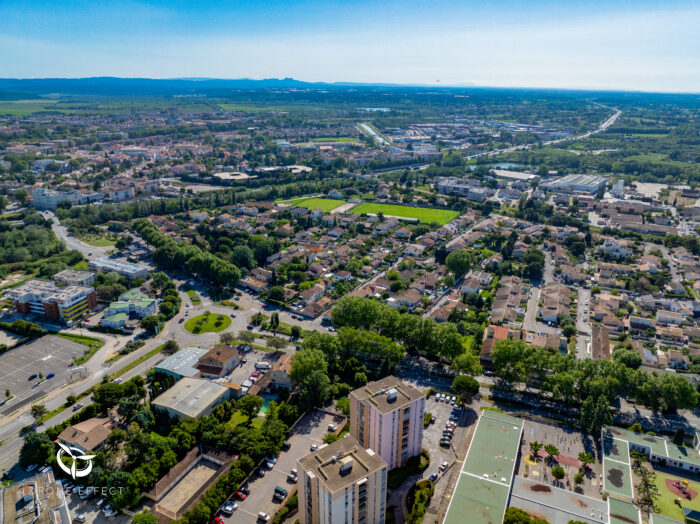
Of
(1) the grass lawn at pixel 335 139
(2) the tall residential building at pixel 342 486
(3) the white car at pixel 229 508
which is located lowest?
(3) the white car at pixel 229 508

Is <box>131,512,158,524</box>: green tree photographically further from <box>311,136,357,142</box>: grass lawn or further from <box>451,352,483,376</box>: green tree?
<box>311,136,357,142</box>: grass lawn

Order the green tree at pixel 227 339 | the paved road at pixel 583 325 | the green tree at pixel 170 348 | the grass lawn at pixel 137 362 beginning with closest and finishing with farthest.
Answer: the grass lawn at pixel 137 362 → the green tree at pixel 170 348 → the green tree at pixel 227 339 → the paved road at pixel 583 325

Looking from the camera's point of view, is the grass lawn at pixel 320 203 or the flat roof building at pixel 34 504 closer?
the flat roof building at pixel 34 504

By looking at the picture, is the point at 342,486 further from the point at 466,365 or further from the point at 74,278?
the point at 74,278

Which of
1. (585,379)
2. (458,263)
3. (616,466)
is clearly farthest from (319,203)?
(616,466)

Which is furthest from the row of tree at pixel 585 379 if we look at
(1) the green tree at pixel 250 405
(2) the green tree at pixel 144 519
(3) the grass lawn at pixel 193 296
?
(3) the grass lawn at pixel 193 296

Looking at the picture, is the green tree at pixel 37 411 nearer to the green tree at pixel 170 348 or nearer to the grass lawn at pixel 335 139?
the green tree at pixel 170 348

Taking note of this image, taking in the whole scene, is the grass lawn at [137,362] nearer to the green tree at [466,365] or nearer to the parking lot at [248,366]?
the parking lot at [248,366]

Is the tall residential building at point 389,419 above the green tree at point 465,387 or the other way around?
above

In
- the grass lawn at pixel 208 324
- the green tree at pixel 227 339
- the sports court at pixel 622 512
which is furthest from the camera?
the grass lawn at pixel 208 324
